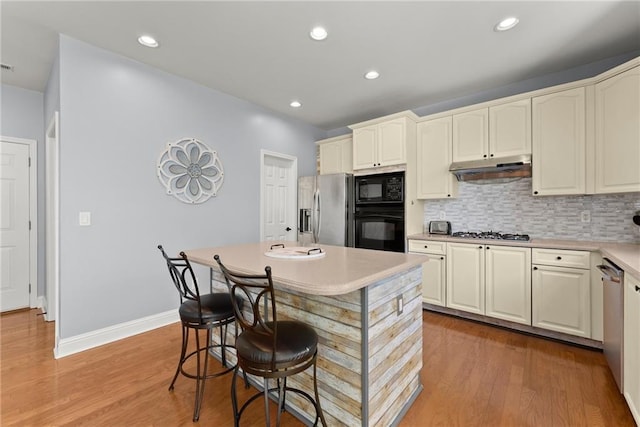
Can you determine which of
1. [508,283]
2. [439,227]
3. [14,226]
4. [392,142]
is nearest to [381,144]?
[392,142]

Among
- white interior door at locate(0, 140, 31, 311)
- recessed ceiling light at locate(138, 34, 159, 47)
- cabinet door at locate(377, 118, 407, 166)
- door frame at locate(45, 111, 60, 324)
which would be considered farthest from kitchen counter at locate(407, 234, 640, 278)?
white interior door at locate(0, 140, 31, 311)

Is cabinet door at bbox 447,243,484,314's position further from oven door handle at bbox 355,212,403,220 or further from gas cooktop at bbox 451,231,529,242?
oven door handle at bbox 355,212,403,220

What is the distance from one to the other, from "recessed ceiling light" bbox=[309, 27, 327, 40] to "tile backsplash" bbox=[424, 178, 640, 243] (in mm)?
2394

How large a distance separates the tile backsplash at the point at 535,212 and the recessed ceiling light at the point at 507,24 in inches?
64.2

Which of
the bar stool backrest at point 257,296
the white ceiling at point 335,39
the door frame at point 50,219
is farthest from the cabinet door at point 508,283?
the door frame at point 50,219

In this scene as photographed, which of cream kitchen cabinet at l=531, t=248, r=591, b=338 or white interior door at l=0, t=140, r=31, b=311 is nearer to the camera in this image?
cream kitchen cabinet at l=531, t=248, r=591, b=338

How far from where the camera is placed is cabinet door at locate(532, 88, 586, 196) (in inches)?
101

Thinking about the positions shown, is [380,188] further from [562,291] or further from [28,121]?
[28,121]

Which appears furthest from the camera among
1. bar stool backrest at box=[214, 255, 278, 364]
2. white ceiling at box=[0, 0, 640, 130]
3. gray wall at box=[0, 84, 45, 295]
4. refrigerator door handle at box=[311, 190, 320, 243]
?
refrigerator door handle at box=[311, 190, 320, 243]

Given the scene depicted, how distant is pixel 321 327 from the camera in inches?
59.9

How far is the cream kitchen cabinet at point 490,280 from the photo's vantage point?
105 inches

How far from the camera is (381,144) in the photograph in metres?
3.61

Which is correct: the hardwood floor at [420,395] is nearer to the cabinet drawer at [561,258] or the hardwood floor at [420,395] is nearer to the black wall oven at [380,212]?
the cabinet drawer at [561,258]

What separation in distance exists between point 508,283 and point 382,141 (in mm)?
2118
